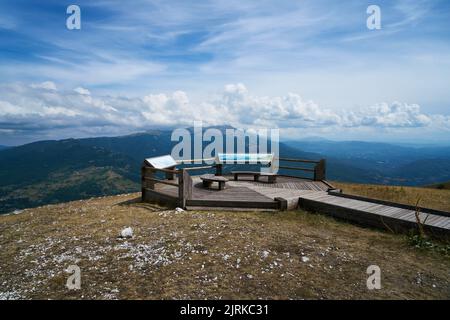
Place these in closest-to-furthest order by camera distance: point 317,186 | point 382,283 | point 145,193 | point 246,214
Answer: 1. point 382,283
2. point 246,214
3. point 145,193
4. point 317,186

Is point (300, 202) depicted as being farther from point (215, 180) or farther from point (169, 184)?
point (169, 184)

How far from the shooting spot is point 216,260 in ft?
22.7

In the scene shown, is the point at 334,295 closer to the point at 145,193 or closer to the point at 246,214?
the point at 246,214

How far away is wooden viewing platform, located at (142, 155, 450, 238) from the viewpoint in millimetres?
9383

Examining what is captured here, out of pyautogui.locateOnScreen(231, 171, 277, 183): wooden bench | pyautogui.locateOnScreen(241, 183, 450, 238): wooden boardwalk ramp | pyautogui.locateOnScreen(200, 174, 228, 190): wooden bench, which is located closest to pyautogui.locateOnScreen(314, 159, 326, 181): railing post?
pyautogui.locateOnScreen(231, 171, 277, 183): wooden bench

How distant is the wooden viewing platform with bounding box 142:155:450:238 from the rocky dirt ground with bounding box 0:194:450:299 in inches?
22.3

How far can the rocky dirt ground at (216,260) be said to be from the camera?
5621mm

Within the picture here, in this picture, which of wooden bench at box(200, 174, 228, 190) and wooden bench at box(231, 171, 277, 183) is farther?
wooden bench at box(231, 171, 277, 183)

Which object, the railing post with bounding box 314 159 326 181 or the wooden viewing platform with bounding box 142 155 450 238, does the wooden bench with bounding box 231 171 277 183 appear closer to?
the wooden viewing platform with bounding box 142 155 450 238

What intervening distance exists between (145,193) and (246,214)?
5.84 m

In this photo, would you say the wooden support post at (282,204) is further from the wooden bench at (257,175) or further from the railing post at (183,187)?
the wooden bench at (257,175)
